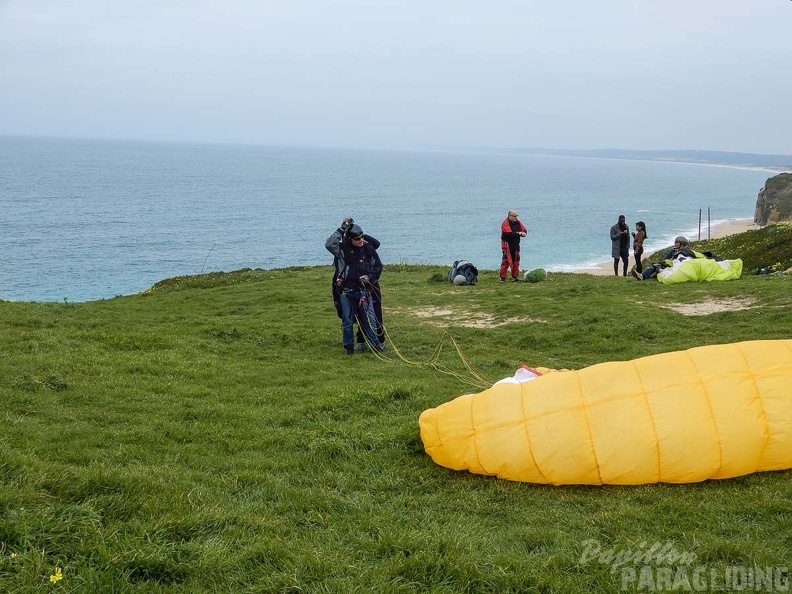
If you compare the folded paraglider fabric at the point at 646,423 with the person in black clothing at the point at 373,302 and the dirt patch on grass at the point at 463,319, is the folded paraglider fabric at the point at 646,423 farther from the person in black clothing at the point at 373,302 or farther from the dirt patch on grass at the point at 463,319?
the dirt patch on grass at the point at 463,319

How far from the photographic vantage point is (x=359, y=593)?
15.4 feet

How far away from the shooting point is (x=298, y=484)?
7074mm

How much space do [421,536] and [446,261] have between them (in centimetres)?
5378

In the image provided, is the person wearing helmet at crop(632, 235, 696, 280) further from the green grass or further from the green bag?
the green grass

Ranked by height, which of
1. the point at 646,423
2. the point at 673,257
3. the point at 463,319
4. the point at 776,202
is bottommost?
the point at 463,319

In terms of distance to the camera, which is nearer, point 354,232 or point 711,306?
point 354,232

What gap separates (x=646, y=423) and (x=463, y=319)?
1153 centimetres

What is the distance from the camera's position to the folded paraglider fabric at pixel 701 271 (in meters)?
21.6

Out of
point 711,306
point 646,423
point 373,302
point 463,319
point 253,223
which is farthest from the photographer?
point 253,223

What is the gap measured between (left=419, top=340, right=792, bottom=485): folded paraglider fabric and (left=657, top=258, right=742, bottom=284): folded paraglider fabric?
15105 mm

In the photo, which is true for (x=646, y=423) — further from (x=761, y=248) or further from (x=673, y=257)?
(x=761, y=248)

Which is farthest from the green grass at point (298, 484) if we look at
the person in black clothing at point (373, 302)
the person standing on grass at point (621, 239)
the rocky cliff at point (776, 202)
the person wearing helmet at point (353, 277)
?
the rocky cliff at point (776, 202)

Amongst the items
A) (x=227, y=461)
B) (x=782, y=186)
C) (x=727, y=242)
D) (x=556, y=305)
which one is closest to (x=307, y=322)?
(x=556, y=305)

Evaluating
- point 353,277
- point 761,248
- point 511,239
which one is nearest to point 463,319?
point 353,277
